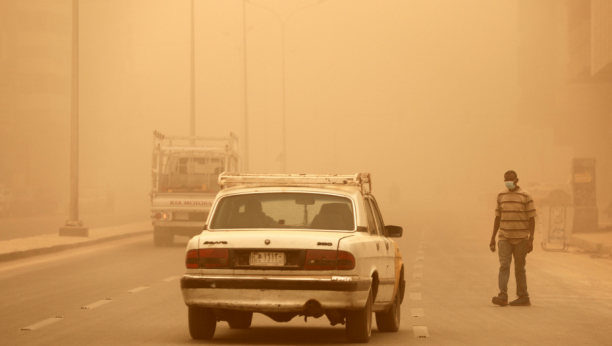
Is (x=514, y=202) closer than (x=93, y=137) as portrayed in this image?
Yes

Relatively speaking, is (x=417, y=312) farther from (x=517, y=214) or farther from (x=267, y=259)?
(x=267, y=259)

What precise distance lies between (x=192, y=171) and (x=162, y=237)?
7.73ft

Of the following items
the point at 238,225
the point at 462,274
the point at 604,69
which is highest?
the point at 604,69

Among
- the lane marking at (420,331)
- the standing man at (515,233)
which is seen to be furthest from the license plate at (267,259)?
the standing man at (515,233)

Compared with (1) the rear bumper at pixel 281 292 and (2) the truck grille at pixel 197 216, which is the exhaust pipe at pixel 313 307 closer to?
(1) the rear bumper at pixel 281 292

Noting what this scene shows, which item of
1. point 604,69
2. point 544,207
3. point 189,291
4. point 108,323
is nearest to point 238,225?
point 189,291

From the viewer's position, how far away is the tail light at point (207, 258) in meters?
8.66

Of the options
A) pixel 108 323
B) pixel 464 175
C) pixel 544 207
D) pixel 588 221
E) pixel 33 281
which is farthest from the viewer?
pixel 464 175

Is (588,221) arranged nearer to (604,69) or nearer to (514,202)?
(604,69)

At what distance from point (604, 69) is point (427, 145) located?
92.1 meters

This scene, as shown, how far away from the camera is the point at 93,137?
10519cm

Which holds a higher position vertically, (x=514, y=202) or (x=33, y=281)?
(x=514, y=202)

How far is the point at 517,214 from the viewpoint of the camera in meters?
13.0

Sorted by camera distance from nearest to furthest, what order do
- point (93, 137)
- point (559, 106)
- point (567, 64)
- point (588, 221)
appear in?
1. point (588, 221)
2. point (567, 64)
3. point (559, 106)
4. point (93, 137)
